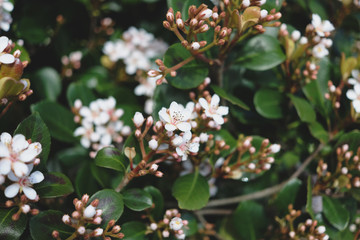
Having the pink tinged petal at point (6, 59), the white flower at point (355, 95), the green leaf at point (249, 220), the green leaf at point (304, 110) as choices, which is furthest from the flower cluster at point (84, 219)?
A: the white flower at point (355, 95)

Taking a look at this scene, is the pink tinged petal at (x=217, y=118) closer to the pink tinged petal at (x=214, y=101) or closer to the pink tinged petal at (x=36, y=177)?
the pink tinged petal at (x=214, y=101)

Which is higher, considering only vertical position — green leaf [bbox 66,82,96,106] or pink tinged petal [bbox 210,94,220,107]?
pink tinged petal [bbox 210,94,220,107]

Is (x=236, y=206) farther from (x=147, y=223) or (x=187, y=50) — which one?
(x=187, y=50)

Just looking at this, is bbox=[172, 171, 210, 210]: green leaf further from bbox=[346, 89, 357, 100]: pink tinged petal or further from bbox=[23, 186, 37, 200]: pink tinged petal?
bbox=[346, 89, 357, 100]: pink tinged petal

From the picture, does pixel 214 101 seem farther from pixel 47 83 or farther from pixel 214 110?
pixel 47 83

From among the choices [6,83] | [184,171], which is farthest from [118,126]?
[6,83]

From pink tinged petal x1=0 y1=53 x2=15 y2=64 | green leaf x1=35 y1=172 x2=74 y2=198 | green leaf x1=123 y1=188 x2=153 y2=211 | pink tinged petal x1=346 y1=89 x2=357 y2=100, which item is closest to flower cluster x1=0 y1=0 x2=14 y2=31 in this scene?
pink tinged petal x1=0 y1=53 x2=15 y2=64

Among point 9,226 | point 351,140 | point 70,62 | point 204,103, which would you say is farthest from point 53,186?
point 351,140
